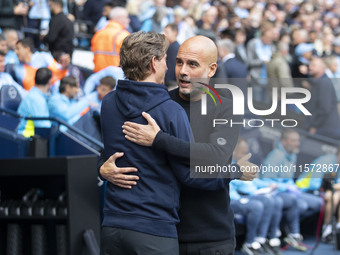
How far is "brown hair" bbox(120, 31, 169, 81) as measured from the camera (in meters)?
2.91

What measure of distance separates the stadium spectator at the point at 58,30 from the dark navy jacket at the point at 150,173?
23.5 feet

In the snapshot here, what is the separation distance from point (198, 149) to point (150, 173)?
0.81 ft

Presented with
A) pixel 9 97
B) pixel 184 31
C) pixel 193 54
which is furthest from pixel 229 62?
pixel 193 54

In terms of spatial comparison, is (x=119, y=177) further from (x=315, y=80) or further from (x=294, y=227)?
(x=315, y=80)

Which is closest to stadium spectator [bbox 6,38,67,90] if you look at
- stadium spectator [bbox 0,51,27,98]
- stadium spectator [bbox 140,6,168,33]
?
stadium spectator [bbox 0,51,27,98]

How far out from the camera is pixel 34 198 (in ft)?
18.0

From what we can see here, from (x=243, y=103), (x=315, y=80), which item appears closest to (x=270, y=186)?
(x=315, y=80)

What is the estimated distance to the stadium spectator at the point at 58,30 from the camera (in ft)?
32.3

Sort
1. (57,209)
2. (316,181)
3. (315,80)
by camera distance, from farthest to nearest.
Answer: (315,80) → (316,181) → (57,209)

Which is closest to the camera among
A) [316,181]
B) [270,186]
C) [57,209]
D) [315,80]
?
[57,209]

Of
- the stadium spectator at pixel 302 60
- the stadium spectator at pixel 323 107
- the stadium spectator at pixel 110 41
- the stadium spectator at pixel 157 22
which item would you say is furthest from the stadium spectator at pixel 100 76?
the stadium spectator at pixel 302 60

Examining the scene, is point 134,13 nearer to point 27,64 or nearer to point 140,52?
point 27,64

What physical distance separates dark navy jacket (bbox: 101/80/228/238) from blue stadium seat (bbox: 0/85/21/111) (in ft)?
16.1

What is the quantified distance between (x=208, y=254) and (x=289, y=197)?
210 inches
